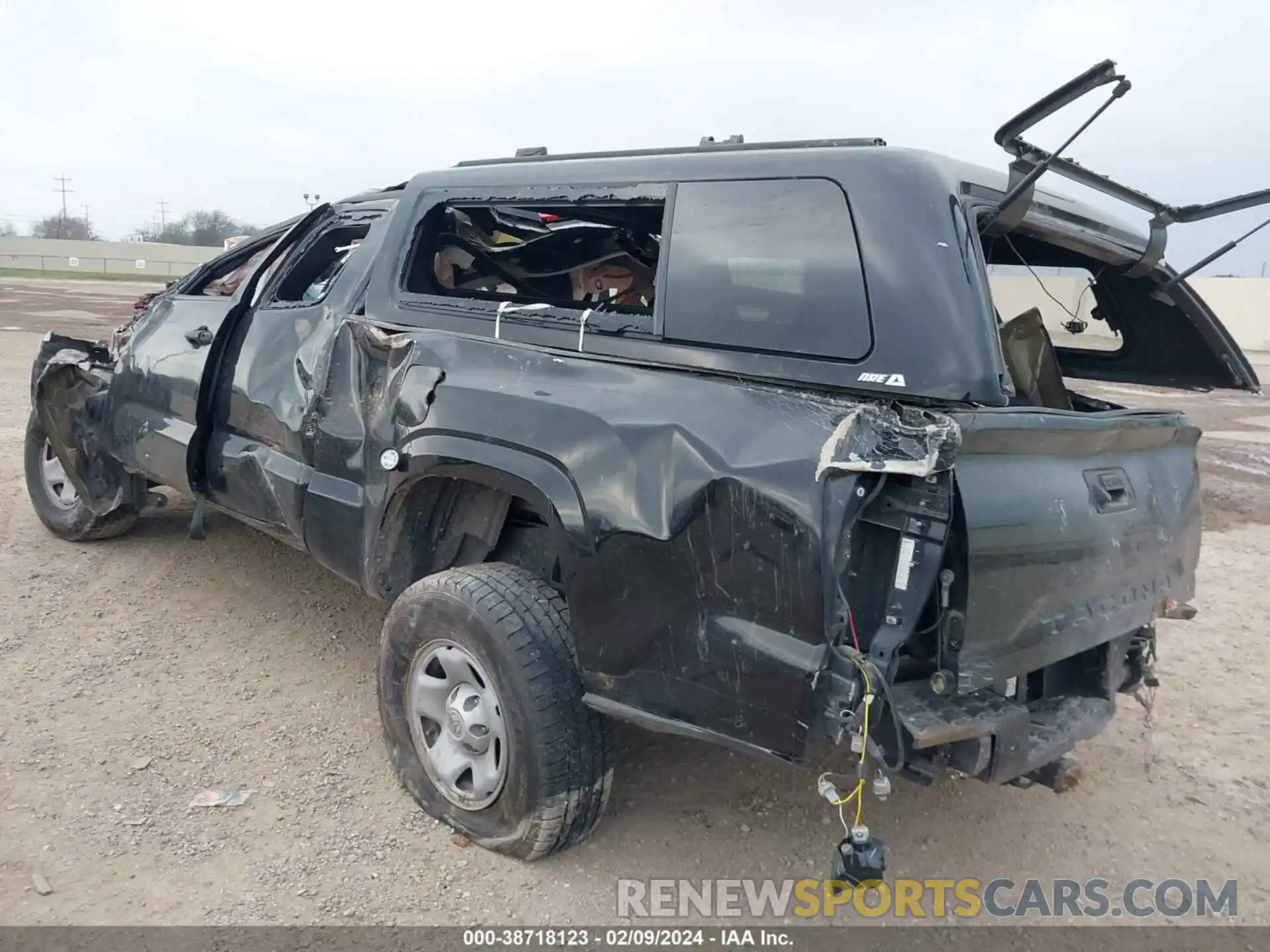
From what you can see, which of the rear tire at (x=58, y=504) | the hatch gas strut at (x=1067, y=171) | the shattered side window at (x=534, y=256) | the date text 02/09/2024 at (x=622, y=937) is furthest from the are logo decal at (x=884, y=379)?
the rear tire at (x=58, y=504)

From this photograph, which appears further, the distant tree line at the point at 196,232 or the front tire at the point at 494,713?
the distant tree line at the point at 196,232

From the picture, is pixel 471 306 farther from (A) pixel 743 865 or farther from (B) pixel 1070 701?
(B) pixel 1070 701

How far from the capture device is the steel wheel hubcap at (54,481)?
5582 mm

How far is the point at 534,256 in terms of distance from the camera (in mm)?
3838

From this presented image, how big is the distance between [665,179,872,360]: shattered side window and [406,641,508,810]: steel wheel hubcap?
120 centimetres

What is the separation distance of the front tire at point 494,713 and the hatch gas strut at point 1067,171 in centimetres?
170

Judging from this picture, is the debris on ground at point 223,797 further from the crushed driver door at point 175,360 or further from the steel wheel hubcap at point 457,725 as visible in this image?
the crushed driver door at point 175,360

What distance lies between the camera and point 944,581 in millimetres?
2334

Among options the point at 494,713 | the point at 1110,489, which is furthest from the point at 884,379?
the point at 494,713

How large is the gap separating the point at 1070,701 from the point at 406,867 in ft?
6.76

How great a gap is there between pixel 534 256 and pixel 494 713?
181cm

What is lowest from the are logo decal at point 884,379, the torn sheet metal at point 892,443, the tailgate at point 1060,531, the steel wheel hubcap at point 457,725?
the steel wheel hubcap at point 457,725

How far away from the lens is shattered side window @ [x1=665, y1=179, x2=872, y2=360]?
2541mm

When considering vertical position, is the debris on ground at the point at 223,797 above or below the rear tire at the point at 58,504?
below
